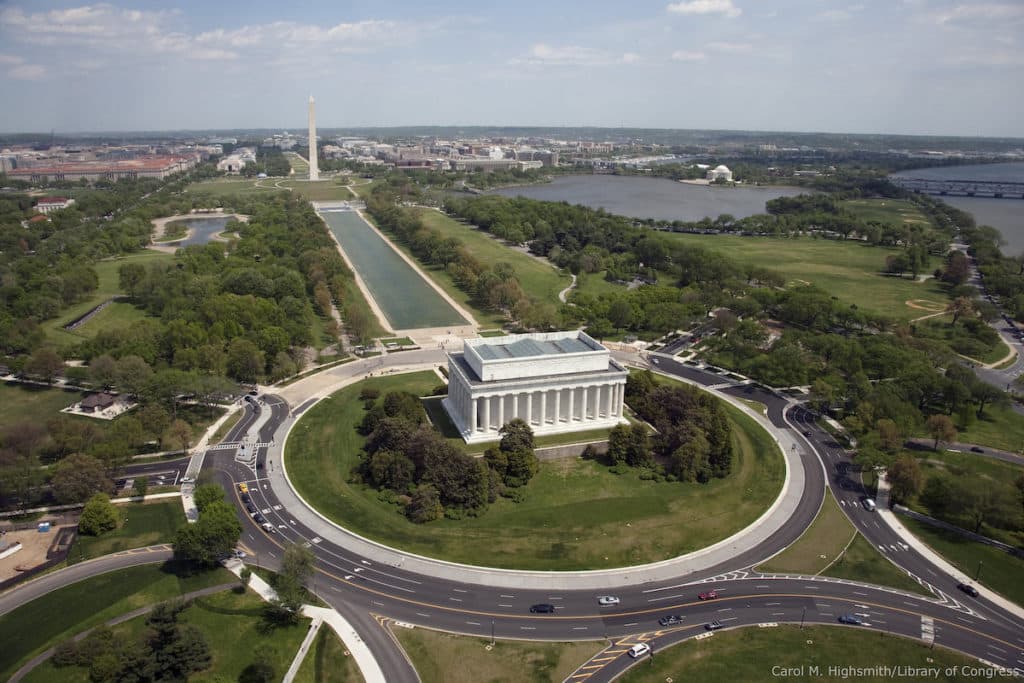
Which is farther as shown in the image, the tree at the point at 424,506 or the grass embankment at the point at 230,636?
the tree at the point at 424,506

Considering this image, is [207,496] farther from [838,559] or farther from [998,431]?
[998,431]

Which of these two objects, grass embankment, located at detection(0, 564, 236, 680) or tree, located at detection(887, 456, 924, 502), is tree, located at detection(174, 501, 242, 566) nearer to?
grass embankment, located at detection(0, 564, 236, 680)

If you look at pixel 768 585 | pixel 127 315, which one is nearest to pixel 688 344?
pixel 768 585

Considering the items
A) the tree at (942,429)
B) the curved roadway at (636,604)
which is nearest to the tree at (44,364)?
the curved roadway at (636,604)

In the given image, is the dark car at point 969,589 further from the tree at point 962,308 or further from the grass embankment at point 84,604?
the tree at point 962,308

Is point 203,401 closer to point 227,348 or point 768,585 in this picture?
point 227,348

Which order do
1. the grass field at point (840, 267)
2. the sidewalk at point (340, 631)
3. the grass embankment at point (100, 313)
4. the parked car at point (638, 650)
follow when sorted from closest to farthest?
the sidewalk at point (340, 631) < the parked car at point (638, 650) < the grass embankment at point (100, 313) < the grass field at point (840, 267)

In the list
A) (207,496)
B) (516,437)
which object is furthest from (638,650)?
(207,496)
